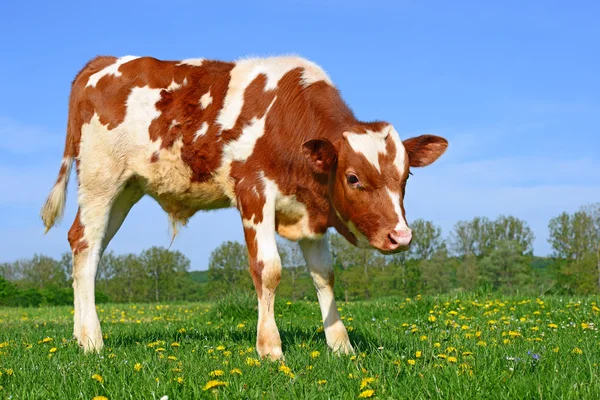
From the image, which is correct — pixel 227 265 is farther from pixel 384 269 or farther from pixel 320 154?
pixel 320 154

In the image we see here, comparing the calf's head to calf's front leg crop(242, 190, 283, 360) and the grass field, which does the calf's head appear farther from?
the grass field

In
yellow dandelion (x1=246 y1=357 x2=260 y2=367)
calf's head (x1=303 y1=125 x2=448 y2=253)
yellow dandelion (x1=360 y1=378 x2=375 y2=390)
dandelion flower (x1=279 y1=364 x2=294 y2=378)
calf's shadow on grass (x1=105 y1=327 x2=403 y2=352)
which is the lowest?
yellow dandelion (x1=360 y1=378 x2=375 y2=390)

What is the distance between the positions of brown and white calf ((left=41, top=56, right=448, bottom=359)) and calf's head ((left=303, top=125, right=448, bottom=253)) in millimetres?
11

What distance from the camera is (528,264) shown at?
6312cm

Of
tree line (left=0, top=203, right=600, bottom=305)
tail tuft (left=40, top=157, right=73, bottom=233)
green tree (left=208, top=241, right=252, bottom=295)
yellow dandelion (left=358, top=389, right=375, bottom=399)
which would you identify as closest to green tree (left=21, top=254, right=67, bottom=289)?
tree line (left=0, top=203, right=600, bottom=305)

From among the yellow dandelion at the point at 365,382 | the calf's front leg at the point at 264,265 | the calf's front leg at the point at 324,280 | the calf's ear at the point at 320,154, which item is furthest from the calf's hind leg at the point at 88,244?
the yellow dandelion at the point at 365,382

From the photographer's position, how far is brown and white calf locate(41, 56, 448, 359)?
605 centimetres

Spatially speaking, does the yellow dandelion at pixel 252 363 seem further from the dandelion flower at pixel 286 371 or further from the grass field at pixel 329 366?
the dandelion flower at pixel 286 371

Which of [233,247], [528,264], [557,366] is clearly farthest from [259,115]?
[528,264]

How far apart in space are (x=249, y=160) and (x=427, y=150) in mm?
1894

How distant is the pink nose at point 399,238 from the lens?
18.5ft

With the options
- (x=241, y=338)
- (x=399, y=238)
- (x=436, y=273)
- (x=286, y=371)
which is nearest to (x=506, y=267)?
(x=436, y=273)

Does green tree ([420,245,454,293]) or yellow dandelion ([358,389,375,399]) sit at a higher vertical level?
green tree ([420,245,454,293])

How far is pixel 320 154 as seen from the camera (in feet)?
20.0
